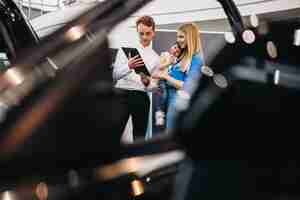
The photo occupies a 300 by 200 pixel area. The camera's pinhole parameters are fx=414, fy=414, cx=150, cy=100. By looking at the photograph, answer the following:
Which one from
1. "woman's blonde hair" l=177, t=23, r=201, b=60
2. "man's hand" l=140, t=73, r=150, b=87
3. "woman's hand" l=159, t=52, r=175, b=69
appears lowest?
"man's hand" l=140, t=73, r=150, b=87

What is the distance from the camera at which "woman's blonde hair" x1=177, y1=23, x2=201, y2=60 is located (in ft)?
7.27

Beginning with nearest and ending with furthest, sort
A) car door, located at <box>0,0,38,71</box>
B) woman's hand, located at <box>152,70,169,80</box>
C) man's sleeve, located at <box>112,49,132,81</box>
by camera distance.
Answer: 1. man's sleeve, located at <box>112,49,132,81</box>
2. car door, located at <box>0,0,38,71</box>
3. woman's hand, located at <box>152,70,169,80</box>

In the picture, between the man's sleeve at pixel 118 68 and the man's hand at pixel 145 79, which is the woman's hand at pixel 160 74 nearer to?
the man's hand at pixel 145 79

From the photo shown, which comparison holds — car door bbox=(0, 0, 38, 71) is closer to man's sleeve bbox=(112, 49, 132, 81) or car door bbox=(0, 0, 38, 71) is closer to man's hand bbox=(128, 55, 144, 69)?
man's sleeve bbox=(112, 49, 132, 81)

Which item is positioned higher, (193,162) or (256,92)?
(256,92)

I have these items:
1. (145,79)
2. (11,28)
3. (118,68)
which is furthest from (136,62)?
(118,68)

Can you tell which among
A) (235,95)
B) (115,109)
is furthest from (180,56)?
(115,109)

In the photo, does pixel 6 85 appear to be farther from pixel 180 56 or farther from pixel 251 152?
pixel 180 56

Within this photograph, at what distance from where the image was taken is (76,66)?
0.71 m

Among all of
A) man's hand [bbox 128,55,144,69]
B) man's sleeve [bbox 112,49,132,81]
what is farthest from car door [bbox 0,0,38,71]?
man's hand [bbox 128,55,144,69]

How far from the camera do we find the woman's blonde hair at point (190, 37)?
2.22 metres

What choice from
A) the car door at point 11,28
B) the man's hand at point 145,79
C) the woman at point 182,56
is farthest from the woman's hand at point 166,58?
the car door at point 11,28

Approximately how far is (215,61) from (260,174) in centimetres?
50

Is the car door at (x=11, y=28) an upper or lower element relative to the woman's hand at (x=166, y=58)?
upper
